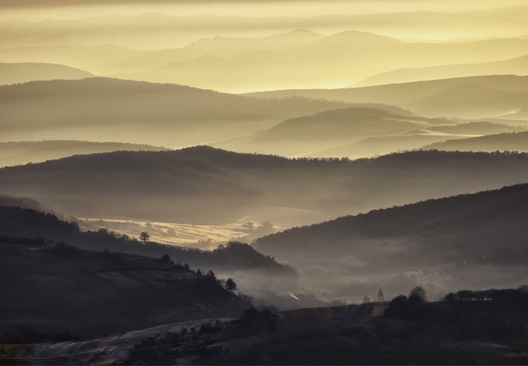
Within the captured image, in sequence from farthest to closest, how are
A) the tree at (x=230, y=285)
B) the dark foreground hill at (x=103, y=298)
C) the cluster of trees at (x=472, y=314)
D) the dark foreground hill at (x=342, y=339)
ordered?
the tree at (x=230, y=285) → the dark foreground hill at (x=103, y=298) → the cluster of trees at (x=472, y=314) → the dark foreground hill at (x=342, y=339)

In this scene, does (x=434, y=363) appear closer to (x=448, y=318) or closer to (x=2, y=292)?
(x=448, y=318)

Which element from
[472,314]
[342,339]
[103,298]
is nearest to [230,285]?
[103,298]

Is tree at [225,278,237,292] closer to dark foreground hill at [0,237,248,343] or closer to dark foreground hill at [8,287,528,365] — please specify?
dark foreground hill at [0,237,248,343]

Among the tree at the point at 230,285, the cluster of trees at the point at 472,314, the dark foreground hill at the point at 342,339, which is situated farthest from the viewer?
the tree at the point at 230,285

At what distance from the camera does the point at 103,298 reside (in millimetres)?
187250

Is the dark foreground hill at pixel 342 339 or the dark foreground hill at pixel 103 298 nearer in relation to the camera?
the dark foreground hill at pixel 342 339

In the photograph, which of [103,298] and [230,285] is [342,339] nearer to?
[103,298]

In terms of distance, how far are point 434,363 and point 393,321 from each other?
38.7 ft

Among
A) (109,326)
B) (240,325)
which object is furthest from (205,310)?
(240,325)

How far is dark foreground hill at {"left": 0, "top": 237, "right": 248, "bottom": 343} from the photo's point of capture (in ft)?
586

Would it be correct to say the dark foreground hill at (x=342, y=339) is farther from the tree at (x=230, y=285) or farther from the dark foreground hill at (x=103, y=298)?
the tree at (x=230, y=285)

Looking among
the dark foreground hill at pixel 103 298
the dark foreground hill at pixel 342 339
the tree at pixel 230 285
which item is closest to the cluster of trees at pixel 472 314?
the dark foreground hill at pixel 342 339

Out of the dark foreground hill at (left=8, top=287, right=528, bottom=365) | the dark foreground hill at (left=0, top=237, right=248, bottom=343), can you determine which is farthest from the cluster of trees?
the dark foreground hill at (left=0, top=237, right=248, bottom=343)

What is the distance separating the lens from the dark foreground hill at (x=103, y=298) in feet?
586
